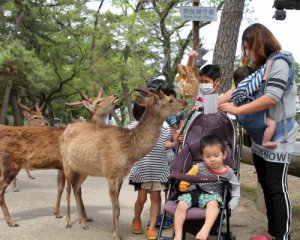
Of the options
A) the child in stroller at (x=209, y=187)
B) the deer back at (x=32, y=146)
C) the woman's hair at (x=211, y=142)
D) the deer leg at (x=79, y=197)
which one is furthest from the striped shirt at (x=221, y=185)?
the deer back at (x=32, y=146)

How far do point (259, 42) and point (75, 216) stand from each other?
12.4ft

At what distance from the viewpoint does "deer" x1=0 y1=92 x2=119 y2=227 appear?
224 inches

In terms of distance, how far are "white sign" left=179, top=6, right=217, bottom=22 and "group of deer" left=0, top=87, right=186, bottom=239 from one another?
2.49 meters

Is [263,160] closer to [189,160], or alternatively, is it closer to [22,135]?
[189,160]

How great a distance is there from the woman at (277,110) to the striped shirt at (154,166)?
153cm

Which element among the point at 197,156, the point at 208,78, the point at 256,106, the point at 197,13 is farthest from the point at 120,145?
the point at 197,13

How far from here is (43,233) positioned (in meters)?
5.21

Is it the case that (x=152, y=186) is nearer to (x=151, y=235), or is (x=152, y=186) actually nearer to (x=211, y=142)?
(x=151, y=235)

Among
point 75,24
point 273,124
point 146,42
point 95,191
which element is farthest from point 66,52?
point 273,124

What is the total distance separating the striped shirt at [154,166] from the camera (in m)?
5.18

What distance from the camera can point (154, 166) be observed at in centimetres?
525

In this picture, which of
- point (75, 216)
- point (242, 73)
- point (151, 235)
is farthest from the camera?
point (75, 216)

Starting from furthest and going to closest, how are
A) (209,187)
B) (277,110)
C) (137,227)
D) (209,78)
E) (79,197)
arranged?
(79,197), (137,227), (209,78), (209,187), (277,110)

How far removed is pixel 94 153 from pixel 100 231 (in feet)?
3.40
